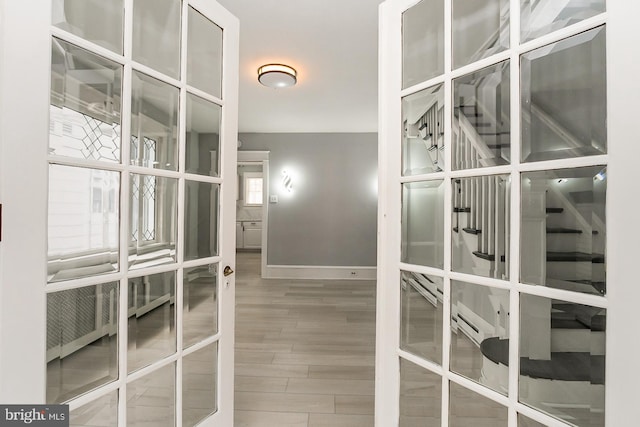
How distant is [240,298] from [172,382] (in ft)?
9.47

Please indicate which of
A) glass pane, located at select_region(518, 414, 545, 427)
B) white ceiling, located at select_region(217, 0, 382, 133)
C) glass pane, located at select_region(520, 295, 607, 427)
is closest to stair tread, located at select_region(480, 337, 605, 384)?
glass pane, located at select_region(520, 295, 607, 427)

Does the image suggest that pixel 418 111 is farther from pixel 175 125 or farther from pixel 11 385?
pixel 11 385

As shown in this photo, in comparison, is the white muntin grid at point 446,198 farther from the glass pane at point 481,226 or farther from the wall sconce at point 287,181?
the wall sconce at point 287,181

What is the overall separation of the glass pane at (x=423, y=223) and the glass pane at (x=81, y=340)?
3.79 ft

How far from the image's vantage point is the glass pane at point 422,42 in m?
Answer: 1.19

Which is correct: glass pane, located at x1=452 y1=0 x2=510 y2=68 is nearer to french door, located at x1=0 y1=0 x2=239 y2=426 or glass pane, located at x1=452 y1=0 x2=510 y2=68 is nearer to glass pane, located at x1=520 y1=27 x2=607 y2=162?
glass pane, located at x1=520 y1=27 x2=607 y2=162

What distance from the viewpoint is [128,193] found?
3.64ft

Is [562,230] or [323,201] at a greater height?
[323,201]

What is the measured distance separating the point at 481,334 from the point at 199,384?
123 cm

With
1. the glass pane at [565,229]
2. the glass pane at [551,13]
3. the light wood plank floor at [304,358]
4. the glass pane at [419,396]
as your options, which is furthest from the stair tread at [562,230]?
the light wood plank floor at [304,358]

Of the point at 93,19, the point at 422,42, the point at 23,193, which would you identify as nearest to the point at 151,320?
the point at 23,193

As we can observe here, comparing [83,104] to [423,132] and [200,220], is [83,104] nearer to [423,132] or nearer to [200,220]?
[200,220]

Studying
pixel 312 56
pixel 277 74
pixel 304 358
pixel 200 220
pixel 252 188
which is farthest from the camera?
pixel 252 188

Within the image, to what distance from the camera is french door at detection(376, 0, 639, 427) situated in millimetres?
794
